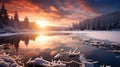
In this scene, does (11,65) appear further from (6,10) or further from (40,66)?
(6,10)

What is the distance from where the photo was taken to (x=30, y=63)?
11.8 metres

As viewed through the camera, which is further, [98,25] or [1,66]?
[98,25]

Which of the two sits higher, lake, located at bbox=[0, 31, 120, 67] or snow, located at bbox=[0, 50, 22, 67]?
snow, located at bbox=[0, 50, 22, 67]

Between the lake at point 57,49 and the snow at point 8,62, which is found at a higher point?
the snow at point 8,62

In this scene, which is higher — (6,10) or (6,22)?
(6,10)

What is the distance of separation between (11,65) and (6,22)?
208ft

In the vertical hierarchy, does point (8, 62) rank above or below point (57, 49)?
above

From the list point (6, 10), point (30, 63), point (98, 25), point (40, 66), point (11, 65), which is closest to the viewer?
point (11, 65)

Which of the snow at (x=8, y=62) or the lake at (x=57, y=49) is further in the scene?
the lake at (x=57, y=49)

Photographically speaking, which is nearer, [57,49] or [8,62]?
[8,62]

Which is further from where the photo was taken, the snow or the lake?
the lake

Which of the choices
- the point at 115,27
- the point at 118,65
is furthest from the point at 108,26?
the point at 118,65

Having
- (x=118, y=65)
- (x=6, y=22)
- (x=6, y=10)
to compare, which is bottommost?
(x=118, y=65)

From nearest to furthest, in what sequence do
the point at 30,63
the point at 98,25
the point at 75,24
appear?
the point at 30,63, the point at 98,25, the point at 75,24
